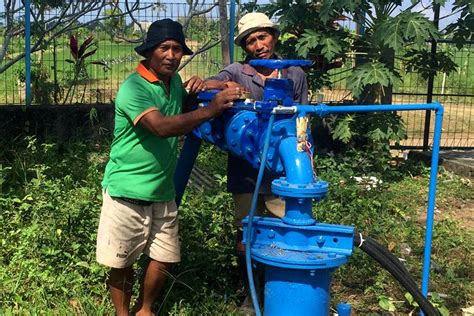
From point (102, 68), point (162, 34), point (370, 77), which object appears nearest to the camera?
point (162, 34)

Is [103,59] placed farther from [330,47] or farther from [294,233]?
[294,233]

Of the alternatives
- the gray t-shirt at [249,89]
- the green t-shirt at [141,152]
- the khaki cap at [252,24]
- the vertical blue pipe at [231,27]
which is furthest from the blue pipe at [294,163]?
the vertical blue pipe at [231,27]

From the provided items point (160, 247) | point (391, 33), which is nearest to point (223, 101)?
point (160, 247)

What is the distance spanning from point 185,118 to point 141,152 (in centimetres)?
35

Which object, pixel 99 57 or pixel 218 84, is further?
pixel 99 57

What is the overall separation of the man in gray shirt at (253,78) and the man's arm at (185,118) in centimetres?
45

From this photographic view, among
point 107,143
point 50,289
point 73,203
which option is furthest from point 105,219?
point 107,143

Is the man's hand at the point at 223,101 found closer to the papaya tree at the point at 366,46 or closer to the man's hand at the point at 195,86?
the man's hand at the point at 195,86

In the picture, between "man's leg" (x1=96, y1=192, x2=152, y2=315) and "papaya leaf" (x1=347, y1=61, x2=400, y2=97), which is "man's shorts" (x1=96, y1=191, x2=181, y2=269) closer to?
"man's leg" (x1=96, y1=192, x2=152, y2=315)

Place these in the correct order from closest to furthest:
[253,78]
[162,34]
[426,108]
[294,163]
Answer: [294,163] < [426,108] < [162,34] < [253,78]

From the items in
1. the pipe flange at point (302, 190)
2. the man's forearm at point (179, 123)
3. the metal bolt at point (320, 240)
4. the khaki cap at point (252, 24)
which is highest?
the khaki cap at point (252, 24)

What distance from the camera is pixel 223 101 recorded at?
2414 millimetres

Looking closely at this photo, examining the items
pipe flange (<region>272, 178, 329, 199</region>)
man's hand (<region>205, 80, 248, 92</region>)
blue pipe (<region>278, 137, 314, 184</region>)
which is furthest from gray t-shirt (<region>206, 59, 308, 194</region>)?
pipe flange (<region>272, 178, 329, 199</region>)

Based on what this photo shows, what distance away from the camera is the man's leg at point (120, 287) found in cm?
297
